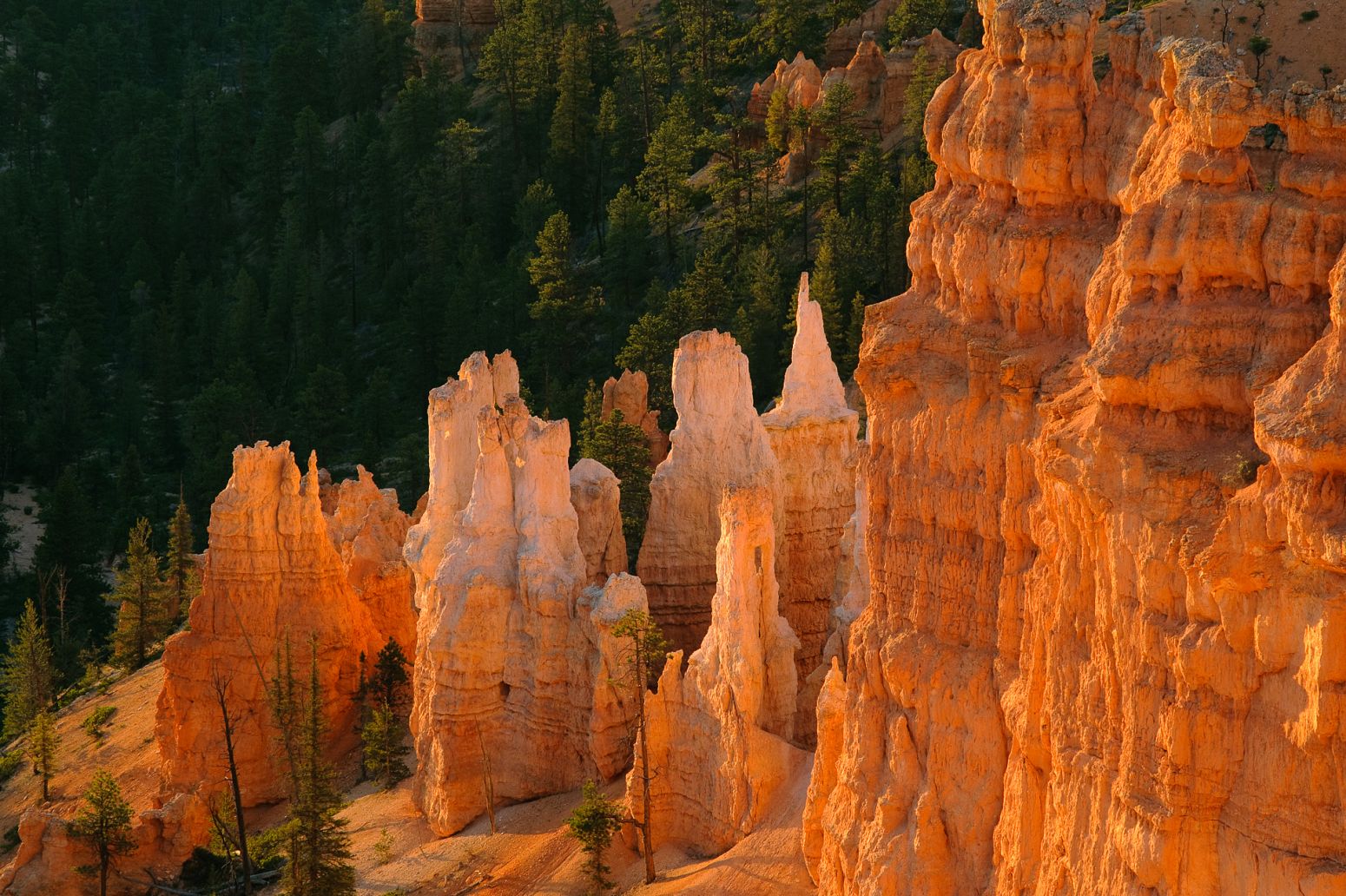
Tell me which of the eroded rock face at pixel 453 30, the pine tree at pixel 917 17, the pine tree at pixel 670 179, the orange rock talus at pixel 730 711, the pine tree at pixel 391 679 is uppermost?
the eroded rock face at pixel 453 30

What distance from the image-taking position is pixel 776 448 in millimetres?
43438

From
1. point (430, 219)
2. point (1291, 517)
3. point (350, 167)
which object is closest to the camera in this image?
point (1291, 517)

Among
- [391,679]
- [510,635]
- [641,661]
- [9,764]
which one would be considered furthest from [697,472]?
[9,764]

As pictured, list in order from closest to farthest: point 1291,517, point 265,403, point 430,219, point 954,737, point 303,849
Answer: point 1291,517, point 954,737, point 303,849, point 265,403, point 430,219

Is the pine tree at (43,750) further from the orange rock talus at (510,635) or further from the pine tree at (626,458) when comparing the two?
the pine tree at (626,458)

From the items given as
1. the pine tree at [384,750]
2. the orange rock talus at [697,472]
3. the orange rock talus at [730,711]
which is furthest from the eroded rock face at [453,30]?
the orange rock talus at [730,711]

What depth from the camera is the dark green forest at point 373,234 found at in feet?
250

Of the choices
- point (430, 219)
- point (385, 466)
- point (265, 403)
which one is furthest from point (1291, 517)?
point (430, 219)

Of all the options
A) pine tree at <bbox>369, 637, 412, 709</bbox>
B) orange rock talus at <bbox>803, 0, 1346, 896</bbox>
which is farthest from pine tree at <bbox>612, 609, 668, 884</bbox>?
pine tree at <bbox>369, 637, 412, 709</bbox>

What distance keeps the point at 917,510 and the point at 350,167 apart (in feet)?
285

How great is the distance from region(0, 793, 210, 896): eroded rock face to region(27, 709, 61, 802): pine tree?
7.11m

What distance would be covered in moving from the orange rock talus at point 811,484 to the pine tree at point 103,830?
14.5 m

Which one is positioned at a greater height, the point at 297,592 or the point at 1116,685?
the point at 1116,685

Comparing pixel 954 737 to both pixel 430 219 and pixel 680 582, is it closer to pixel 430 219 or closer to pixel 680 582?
pixel 680 582
